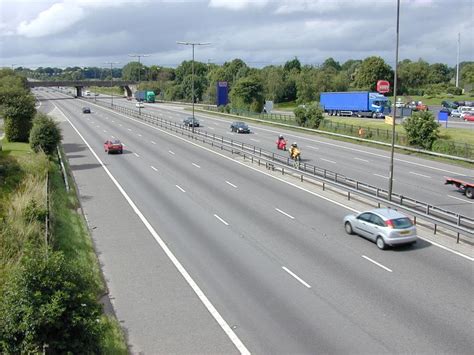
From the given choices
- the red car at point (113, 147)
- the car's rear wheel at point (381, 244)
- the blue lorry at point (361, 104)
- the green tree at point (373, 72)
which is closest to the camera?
the car's rear wheel at point (381, 244)

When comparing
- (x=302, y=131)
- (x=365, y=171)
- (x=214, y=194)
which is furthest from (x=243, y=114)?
(x=214, y=194)

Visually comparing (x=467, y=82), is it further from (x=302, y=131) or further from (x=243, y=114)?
(x=302, y=131)

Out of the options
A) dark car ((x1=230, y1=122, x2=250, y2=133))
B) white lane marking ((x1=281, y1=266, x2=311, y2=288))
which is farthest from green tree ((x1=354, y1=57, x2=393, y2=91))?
white lane marking ((x1=281, y1=266, x2=311, y2=288))

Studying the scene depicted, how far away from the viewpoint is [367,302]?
1488 centimetres

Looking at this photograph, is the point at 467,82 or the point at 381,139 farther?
the point at 467,82

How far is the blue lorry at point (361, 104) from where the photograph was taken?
8188 cm

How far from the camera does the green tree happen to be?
424 ft

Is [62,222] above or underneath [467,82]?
underneath

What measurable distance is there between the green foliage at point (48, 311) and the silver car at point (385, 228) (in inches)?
471

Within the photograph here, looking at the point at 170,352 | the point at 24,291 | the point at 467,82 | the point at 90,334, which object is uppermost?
the point at 467,82

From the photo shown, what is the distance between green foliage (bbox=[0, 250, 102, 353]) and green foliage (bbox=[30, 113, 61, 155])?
104ft

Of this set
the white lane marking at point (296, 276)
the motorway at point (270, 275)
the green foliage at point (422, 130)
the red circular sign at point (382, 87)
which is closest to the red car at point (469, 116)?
the green foliage at point (422, 130)

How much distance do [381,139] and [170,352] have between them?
145 ft

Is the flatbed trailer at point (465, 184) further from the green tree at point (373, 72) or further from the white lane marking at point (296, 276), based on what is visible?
the green tree at point (373, 72)
